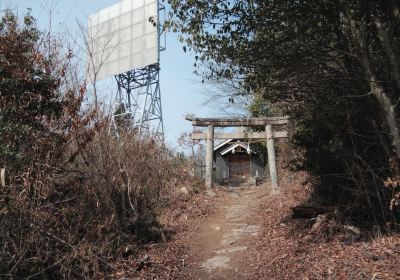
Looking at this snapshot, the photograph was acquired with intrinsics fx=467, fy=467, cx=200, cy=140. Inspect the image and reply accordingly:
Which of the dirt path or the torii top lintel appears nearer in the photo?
the dirt path

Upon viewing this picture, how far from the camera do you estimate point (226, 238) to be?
32.2 ft

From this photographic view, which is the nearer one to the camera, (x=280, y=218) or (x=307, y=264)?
(x=307, y=264)

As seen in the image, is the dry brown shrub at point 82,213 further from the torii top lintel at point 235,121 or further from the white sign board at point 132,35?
the torii top lintel at point 235,121

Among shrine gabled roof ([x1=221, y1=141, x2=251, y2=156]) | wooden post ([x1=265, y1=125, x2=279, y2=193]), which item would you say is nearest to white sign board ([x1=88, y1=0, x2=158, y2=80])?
wooden post ([x1=265, y1=125, x2=279, y2=193])

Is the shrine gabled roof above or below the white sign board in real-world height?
below

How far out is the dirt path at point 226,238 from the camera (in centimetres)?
745

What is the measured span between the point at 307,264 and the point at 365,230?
1.70m

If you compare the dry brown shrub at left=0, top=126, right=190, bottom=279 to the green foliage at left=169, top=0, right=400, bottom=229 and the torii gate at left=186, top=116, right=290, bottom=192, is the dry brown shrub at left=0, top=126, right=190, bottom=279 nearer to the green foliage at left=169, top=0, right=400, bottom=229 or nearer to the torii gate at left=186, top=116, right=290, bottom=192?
the green foliage at left=169, top=0, right=400, bottom=229

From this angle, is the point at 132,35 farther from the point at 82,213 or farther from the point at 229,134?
the point at 82,213

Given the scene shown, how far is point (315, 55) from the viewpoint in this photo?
21.6 feet

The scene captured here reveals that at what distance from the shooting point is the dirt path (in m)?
7.45

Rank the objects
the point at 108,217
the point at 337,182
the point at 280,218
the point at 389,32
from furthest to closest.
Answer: the point at 280,218, the point at 337,182, the point at 108,217, the point at 389,32

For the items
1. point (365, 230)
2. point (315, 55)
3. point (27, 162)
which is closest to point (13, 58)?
point (27, 162)

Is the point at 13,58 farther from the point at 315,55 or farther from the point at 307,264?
the point at 307,264
